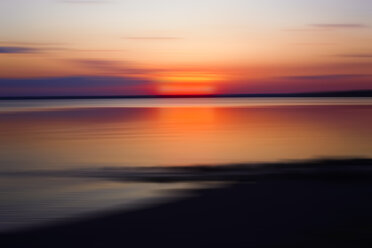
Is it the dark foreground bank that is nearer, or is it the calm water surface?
the dark foreground bank

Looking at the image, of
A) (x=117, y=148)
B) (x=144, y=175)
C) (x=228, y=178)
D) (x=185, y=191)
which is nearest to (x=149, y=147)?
(x=117, y=148)

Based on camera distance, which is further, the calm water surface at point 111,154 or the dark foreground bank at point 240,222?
the calm water surface at point 111,154

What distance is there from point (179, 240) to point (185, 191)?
246cm

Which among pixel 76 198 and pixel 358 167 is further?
pixel 358 167

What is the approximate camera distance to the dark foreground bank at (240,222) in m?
4.49

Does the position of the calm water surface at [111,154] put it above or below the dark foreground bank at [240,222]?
below

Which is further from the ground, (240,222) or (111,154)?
(240,222)

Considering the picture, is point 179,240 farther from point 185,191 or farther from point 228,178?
point 228,178

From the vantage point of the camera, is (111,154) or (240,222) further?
(111,154)

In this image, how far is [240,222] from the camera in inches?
203

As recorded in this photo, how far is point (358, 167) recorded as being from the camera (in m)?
9.00

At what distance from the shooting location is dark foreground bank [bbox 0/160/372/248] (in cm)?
449

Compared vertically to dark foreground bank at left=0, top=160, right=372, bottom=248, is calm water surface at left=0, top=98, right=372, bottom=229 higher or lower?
lower

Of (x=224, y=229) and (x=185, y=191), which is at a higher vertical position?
(x=224, y=229)
